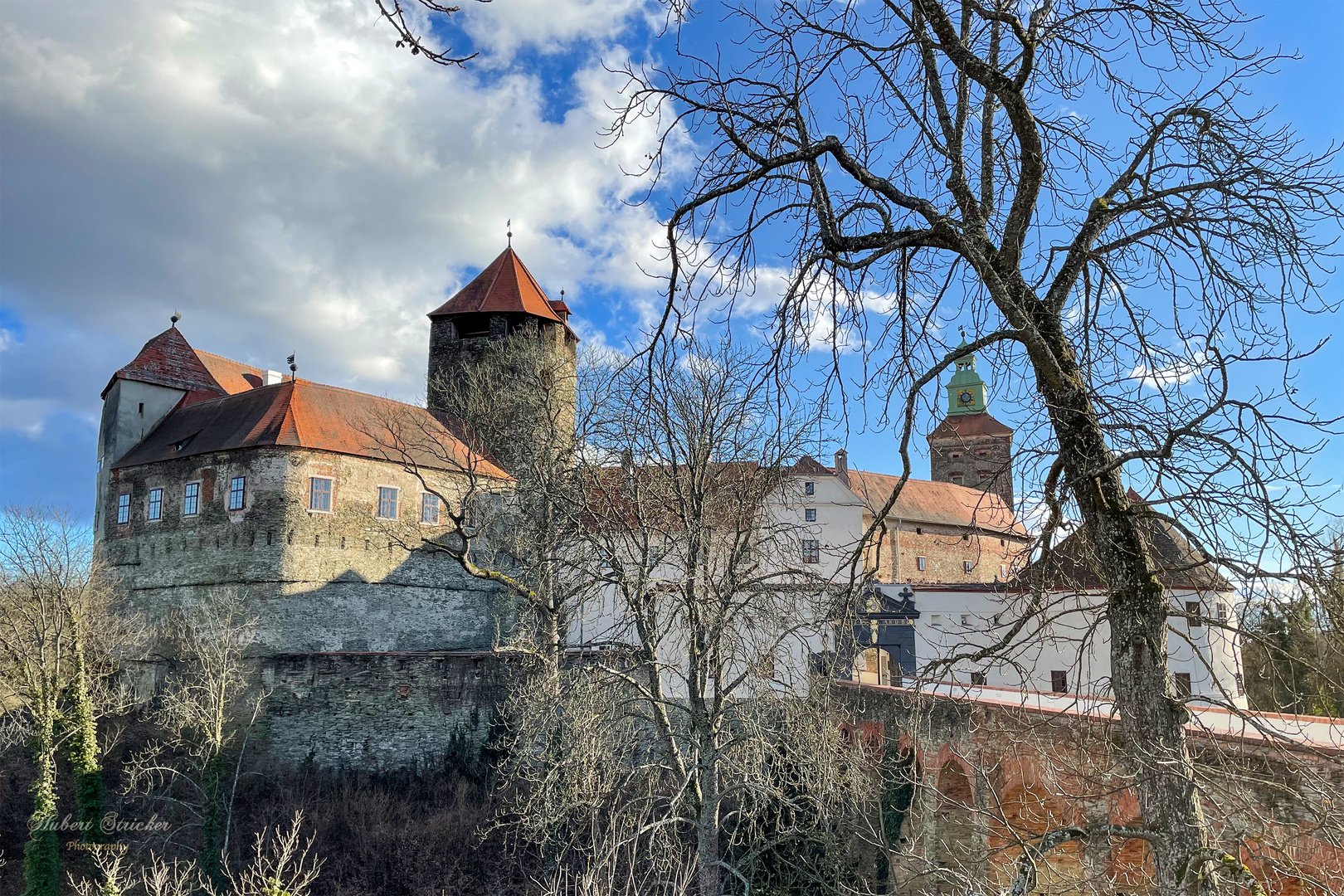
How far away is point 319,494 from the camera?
23.3m

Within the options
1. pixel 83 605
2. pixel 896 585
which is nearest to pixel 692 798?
pixel 896 585

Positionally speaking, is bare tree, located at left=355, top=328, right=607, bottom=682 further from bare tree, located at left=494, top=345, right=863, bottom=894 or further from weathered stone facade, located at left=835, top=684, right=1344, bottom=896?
weathered stone facade, located at left=835, top=684, right=1344, bottom=896

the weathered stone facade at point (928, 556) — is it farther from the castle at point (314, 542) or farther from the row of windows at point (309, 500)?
the row of windows at point (309, 500)

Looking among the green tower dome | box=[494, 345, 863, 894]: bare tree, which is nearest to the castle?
box=[494, 345, 863, 894]: bare tree

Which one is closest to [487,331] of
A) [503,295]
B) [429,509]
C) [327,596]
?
[503,295]

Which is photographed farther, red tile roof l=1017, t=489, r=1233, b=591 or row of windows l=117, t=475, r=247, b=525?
row of windows l=117, t=475, r=247, b=525

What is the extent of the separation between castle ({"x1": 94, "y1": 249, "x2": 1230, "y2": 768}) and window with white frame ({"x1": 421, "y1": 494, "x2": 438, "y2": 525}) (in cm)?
3

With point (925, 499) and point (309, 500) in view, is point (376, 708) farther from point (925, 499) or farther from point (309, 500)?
point (925, 499)

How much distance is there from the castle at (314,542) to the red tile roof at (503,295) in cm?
147

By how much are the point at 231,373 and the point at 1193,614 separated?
34170 mm

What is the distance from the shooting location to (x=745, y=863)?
1235cm

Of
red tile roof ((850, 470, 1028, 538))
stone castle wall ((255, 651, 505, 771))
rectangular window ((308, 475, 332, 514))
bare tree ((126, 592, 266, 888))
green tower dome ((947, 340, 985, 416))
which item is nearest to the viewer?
bare tree ((126, 592, 266, 888))

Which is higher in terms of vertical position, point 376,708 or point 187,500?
point 187,500

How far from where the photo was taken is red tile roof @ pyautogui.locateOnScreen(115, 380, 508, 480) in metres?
23.6
